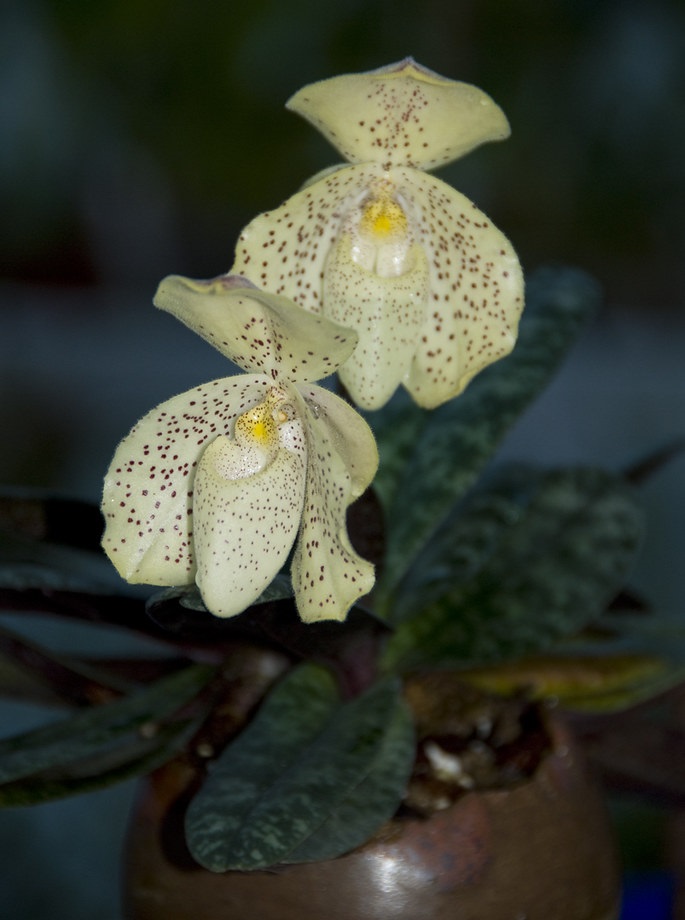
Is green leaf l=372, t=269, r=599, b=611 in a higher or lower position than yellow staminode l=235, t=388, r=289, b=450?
lower

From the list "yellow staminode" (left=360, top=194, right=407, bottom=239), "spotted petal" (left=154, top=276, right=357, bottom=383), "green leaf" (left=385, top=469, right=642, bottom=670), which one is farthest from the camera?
"green leaf" (left=385, top=469, right=642, bottom=670)

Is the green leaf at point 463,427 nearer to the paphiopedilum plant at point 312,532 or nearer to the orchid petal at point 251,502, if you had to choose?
the paphiopedilum plant at point 312,532

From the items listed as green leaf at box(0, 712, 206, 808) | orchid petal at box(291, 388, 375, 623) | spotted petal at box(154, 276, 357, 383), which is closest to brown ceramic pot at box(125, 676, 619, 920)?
green leaf at box(0, 712, 206, 808)

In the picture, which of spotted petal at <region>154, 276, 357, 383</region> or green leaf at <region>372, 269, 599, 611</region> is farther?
green leaf at <region>372, 269, 599, 611</region>

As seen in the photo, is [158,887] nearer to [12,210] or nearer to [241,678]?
[241,678]

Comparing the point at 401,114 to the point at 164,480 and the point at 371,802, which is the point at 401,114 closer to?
the point at 164,480

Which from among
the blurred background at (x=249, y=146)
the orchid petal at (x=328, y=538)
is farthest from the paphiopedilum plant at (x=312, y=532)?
the blurred background at (x=249, y=146)

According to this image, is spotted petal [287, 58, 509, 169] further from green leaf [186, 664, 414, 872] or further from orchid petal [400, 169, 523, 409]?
green leaf [186, 664, 414, 872]

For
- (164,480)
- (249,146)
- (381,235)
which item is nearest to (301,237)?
(381,235)
